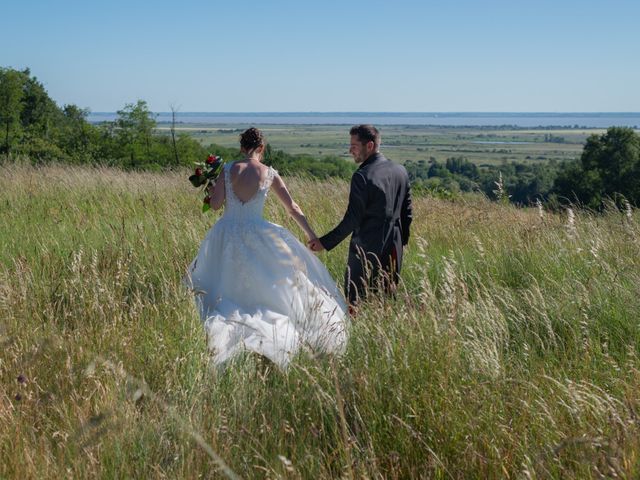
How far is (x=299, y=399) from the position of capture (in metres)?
3.79

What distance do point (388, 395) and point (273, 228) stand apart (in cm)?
324

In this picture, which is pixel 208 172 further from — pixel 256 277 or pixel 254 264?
pixel 256 277

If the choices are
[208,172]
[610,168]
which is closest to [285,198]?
[208,172]

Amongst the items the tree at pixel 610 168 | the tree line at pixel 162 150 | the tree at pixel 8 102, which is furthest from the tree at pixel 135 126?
the tree at pixel 610 168

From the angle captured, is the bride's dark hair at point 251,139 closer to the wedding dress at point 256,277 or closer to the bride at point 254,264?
the bride at point 254,264

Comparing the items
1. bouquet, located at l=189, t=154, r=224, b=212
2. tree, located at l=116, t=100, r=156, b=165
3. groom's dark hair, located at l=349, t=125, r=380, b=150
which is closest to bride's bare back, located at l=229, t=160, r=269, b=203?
bouquet, located at l=189, t=154, r=224, b=212

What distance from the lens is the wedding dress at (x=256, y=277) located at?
600cm

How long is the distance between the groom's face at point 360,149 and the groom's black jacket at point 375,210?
58 mm

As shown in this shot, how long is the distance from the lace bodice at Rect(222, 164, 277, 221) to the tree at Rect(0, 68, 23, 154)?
3198 cm

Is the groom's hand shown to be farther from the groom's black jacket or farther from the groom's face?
the groom's face

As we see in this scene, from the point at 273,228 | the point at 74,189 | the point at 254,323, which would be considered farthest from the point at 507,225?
the point at 74,189

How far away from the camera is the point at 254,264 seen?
6402 millimetres

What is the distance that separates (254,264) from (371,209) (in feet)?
4.06

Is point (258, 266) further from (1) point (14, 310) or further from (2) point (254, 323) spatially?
(1) point (14, 310)
